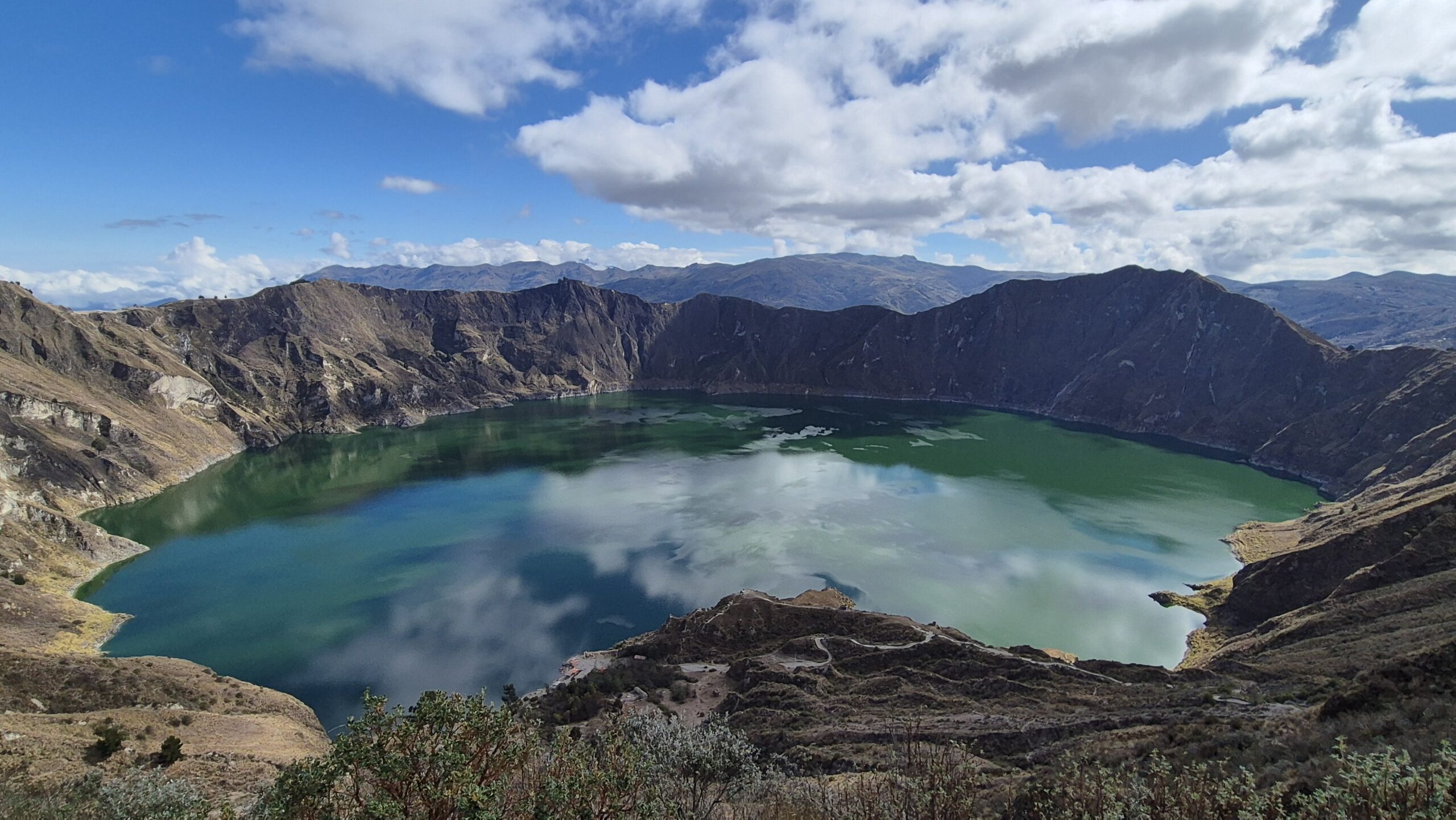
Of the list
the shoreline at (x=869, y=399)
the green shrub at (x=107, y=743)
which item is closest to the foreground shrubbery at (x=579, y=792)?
the green shrub at (x=107, y=743)

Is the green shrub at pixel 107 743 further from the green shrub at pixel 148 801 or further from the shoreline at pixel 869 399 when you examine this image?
the shoreline at pixel 869 399

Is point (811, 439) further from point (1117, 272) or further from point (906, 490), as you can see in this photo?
point (1117, 272)

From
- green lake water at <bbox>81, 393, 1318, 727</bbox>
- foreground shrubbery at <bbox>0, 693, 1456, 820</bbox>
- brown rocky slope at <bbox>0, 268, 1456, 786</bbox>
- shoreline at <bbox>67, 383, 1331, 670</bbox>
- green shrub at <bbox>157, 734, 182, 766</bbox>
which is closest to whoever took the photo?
foreground shrubbery at <bbox>0, 693, 1456, 820</bbox>

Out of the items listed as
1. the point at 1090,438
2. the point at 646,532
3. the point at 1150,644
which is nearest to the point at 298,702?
the point at 646,532

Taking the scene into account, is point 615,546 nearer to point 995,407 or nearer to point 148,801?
point 148,801

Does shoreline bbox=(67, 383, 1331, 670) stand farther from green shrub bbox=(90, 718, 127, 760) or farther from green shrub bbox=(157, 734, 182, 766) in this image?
green shrub bbox=(157, 734, 182, 766)

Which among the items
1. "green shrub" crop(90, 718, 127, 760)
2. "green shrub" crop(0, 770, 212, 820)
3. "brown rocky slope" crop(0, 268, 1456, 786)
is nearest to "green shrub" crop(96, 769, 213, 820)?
"green shrub" crop(0, 770, 212, 820)
